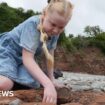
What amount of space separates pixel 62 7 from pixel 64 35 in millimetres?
30646

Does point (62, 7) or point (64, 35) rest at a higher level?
point (64, 35)

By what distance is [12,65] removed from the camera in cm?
335

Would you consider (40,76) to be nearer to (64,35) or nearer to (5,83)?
(5,83)

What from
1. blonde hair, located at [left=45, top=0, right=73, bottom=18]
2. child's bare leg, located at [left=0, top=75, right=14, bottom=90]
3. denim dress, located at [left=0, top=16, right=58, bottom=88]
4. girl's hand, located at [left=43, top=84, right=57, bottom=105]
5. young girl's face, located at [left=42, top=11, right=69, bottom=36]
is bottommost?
girl's hand, located at [left=43, top=84, right=57, bottom=105]

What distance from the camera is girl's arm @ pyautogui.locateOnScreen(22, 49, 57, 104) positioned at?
2967 mm

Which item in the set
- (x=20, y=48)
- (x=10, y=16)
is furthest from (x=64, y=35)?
(x=20, y=48)

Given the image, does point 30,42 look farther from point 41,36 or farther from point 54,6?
point 54,6

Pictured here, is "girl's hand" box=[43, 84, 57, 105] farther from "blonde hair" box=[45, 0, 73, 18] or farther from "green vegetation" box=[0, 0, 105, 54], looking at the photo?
"green vegetation" box=[0, 0, 105, 54]

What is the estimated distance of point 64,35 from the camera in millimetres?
33781

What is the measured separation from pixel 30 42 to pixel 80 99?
517mm

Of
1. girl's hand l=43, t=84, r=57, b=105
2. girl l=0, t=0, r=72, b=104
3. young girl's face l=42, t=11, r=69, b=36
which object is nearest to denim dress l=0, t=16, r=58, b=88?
girl l=0, t=0, r=72, b=104

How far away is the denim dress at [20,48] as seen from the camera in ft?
10.8

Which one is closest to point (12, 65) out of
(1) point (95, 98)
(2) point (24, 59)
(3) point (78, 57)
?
(2) point (24, 59)

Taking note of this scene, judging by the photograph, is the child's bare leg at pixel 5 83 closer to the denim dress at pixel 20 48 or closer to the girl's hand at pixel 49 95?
the denim dress at pixel 20 48
